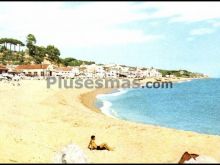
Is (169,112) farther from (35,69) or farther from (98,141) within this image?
(35,69)

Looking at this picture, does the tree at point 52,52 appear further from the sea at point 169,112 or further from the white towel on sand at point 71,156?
the white towel on sand at point 71,156

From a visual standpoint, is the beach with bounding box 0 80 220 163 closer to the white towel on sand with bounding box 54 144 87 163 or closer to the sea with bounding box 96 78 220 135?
the white towel on sand with bounding box 54 144 87 163

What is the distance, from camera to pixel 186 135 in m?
26.0

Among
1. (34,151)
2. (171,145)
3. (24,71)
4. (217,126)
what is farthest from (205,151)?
(24,71)

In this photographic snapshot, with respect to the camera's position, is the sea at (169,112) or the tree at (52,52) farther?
the tree at (52,52)

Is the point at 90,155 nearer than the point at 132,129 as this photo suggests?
Yes

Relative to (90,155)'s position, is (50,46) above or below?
above

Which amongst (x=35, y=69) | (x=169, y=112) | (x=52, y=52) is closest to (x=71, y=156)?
(x=169, y=112)

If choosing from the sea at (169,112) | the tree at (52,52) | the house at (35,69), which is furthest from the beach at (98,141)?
the tree at (52,52)

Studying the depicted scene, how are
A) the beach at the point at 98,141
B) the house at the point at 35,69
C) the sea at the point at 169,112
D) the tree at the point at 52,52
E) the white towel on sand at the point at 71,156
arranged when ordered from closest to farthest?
the white towel on sand at the point at 71,156
the beach at the point at 98,141
the sea at the point at 169,112
the house at the point at 35,69
the tree at the point at 52,52

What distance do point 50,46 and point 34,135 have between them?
131m

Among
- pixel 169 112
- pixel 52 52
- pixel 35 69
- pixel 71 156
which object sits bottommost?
pixel 169 112

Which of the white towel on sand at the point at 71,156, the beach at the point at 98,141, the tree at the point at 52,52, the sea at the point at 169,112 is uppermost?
the tree at the point at 52,52

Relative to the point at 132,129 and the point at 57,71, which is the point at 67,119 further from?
A: the point at 57,71
